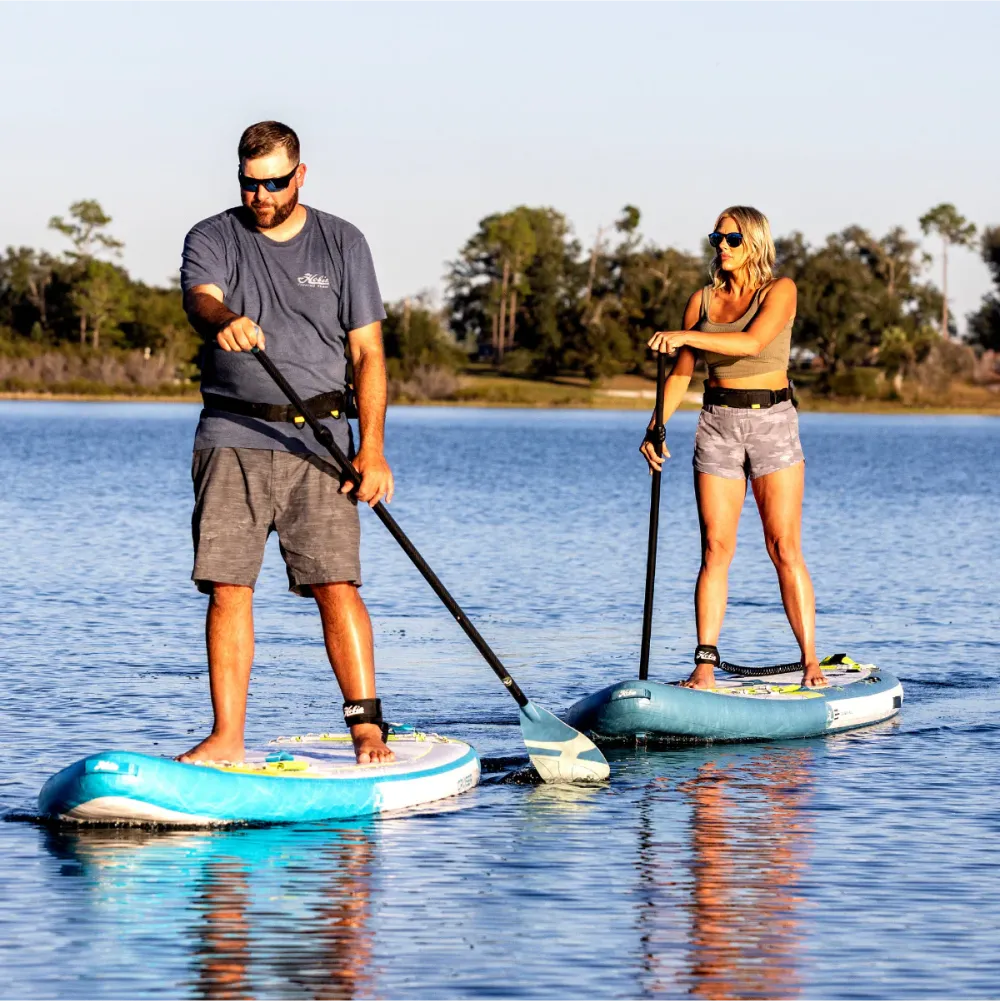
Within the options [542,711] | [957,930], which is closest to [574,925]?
[957,930]

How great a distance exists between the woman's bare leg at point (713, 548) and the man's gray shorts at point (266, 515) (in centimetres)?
265

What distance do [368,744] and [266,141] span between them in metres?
2.21

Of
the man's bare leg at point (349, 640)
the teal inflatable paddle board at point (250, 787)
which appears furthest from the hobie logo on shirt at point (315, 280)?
the teal inflatable paddle board at point (250, 787)

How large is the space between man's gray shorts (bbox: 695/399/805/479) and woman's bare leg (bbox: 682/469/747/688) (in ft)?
0.21

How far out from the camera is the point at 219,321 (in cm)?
713

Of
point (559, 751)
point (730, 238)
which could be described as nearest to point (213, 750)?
point (559, 751)

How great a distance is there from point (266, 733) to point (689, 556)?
1197cm

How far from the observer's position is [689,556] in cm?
2136

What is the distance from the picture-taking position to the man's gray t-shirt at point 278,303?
7.44 metres

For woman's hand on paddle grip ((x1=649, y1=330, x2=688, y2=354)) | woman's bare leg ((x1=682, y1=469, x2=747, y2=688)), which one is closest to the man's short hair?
woman's hand on paddle grip ((x1=649, y1=330, x2=688, y2=354))

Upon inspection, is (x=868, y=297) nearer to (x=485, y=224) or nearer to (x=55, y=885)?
(x=485, y=224)

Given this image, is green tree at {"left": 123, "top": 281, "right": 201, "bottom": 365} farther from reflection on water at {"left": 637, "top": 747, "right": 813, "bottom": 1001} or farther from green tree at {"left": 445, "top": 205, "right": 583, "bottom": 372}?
reflection on water at {"left": 637, "top": 747, "right": 813, "bottom": 1001}

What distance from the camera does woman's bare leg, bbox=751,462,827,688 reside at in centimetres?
977

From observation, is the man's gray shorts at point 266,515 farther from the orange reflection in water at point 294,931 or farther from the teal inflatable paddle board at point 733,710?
the teal inflatable paddle board at point 733,710
